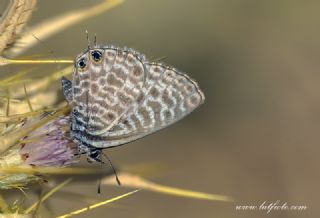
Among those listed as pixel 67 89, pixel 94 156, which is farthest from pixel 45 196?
pixel 67 89

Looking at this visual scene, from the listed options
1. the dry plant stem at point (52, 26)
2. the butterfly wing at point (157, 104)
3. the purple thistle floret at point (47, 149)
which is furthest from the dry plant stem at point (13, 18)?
the butterfly wing at point (157, 104)

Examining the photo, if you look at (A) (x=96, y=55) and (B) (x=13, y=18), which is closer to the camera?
(B) (x=13, y=18)

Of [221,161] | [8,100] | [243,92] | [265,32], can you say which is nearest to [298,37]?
[265,32]

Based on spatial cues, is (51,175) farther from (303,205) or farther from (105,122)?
(303,205)

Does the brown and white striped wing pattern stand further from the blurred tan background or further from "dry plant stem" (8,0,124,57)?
the blurred tan background

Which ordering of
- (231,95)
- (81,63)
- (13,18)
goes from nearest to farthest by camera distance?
1. (13,18)
2. (81,63)
3. (231,95)

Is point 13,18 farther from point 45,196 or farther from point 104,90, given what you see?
point 45,196

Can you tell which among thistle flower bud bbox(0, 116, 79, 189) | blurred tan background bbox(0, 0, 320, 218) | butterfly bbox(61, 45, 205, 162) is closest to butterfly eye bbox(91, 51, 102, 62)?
butterfly bbox(61, 45, 205, 162)

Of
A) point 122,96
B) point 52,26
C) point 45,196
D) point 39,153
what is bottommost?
point 45,196
